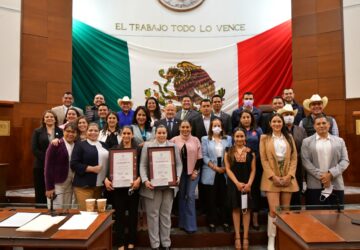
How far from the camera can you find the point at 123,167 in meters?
3.25

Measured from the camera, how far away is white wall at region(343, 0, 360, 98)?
5336mm

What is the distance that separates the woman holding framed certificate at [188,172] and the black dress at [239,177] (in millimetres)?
387

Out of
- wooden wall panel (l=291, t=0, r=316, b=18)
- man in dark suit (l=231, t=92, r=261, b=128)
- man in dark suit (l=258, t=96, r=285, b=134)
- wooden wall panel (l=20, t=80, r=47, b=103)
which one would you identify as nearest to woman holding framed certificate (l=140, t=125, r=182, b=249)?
man in dark suit (l=231, t=92, r=261, b=128)

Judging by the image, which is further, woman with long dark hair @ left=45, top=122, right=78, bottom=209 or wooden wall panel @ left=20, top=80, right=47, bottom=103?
wooden wall panel @ left=20, top=80, right=47, bottom=103

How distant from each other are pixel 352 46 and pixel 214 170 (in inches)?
131

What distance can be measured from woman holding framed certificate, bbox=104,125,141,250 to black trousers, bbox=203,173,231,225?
80 cm

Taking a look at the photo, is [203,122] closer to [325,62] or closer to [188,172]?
[188,172]

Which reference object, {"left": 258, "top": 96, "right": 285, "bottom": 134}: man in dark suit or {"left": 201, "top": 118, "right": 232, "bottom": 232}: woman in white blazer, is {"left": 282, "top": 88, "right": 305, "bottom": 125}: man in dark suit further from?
{"left": 201, "top": 118, "right": 232, "bottom": 232}: woman in white blazer

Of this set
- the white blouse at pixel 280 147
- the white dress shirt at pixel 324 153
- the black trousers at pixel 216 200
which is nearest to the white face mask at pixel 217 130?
the black trousers at pixel 216 200

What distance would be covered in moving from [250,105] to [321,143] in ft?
3.61

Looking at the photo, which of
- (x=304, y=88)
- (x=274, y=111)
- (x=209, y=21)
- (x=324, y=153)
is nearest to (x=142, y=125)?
(x=274, y=111)

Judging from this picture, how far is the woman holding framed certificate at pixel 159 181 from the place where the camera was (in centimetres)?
326

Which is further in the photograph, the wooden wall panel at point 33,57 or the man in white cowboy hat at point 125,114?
the wooden wall panel at point 33,57

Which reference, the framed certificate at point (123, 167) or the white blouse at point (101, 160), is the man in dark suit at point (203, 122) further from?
the white blouse at point (101, 160)
